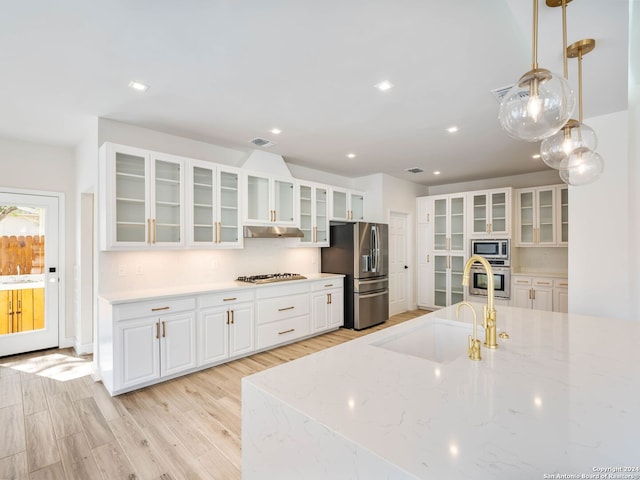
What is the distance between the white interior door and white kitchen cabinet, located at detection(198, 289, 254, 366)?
10.3ft

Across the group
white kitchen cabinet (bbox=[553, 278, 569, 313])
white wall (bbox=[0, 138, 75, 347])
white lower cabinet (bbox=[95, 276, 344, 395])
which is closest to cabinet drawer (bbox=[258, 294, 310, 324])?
white lower cabinet (bbox=[95, 276, 344, 395])

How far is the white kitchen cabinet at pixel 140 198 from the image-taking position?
3098mm

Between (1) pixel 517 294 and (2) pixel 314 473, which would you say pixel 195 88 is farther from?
(1) pixel 517 294

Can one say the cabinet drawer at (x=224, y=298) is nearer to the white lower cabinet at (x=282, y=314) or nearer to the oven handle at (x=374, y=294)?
the white lower cabinet at (x=282, y=314)

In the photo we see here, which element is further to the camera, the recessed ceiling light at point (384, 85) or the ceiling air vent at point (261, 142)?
the ceiling air vent at point (261, 142)

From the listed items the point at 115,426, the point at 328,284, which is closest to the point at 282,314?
the point at 328,284

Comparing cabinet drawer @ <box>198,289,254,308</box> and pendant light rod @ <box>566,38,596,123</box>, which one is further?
cabinet drawer @ <box>198,289,254,308</box>

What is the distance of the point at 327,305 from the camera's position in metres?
4.91

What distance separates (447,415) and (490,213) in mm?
5612

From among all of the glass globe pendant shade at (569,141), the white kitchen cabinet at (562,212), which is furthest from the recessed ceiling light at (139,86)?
the white kitchen cabinet at (562,212)

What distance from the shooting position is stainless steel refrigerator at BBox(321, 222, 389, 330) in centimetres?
511

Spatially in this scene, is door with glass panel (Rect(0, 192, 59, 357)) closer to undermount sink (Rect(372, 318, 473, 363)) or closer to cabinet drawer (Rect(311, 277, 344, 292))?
cabinet drawer (Rect(311, 277, 344, 292))

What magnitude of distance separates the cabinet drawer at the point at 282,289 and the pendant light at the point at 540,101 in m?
3.31

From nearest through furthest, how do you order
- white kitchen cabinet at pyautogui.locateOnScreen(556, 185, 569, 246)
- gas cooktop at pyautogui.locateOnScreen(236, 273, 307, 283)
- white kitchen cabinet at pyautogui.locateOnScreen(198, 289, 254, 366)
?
white kitchen cabinet at pyautogui.locateOnScreen(198, 289, 254, 366) < gas cooktop at pyautogui.locateOnScreen(236, 273, 307, 283) < white kitchen cabinet at pyautogui.locateOnScreen(556, 185, 569, 246)
